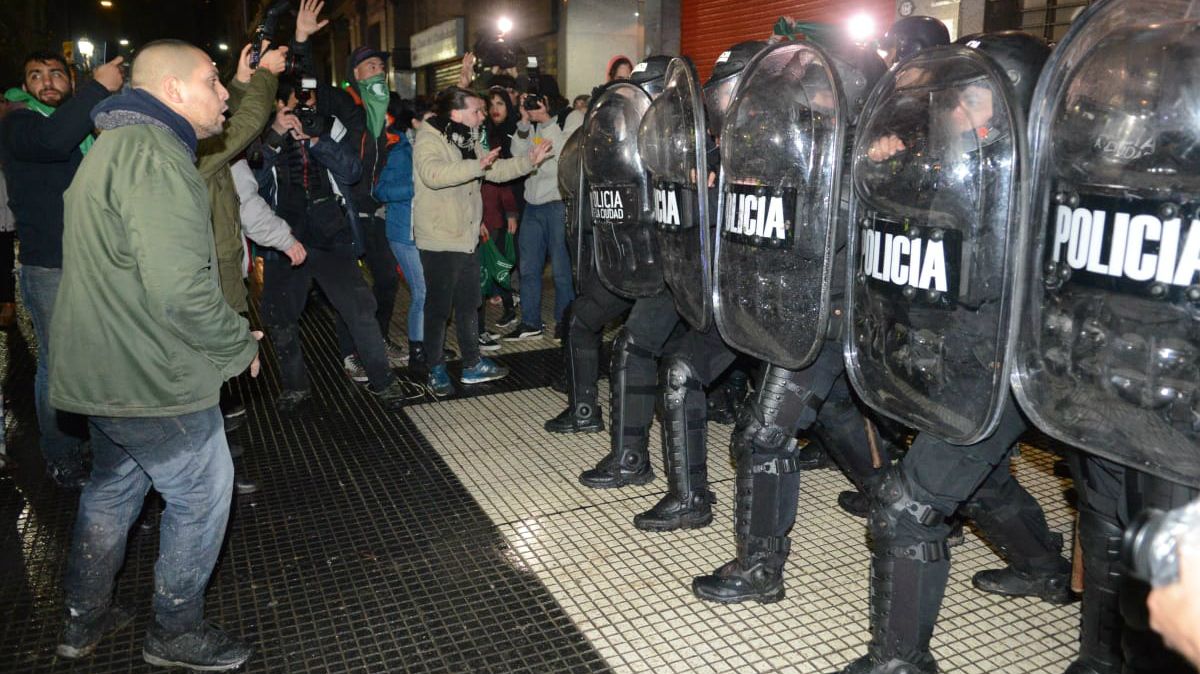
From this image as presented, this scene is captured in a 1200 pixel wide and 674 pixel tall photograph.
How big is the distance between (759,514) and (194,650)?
5.75 feet

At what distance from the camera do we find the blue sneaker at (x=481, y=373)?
568 centimetres

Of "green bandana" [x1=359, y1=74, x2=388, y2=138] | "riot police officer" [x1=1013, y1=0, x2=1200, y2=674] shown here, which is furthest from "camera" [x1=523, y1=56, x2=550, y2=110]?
"riot police officer" [x1=1013, y1=0, x2=1200, y2=674]

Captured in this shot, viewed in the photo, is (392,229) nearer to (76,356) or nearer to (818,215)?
(76,356)

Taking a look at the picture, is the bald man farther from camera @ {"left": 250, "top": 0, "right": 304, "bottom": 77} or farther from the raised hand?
the raised hand

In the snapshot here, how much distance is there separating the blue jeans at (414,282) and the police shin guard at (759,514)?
Answer: 10.3 ft

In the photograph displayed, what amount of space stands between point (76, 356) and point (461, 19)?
16.0 meters

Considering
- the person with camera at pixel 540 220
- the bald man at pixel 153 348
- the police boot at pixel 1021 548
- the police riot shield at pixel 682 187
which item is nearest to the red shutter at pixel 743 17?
the person with camera at pixel 540 220

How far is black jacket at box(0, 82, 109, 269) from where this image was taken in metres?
3.58

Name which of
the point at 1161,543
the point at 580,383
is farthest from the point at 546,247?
the point at 1161,543

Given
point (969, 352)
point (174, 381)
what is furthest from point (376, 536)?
point (969, 352)

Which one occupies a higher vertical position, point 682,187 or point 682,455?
point 682,187

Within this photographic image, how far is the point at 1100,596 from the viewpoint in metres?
2.36

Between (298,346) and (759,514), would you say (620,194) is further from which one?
Answer: (298,346)

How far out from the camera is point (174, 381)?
2.52 meters
